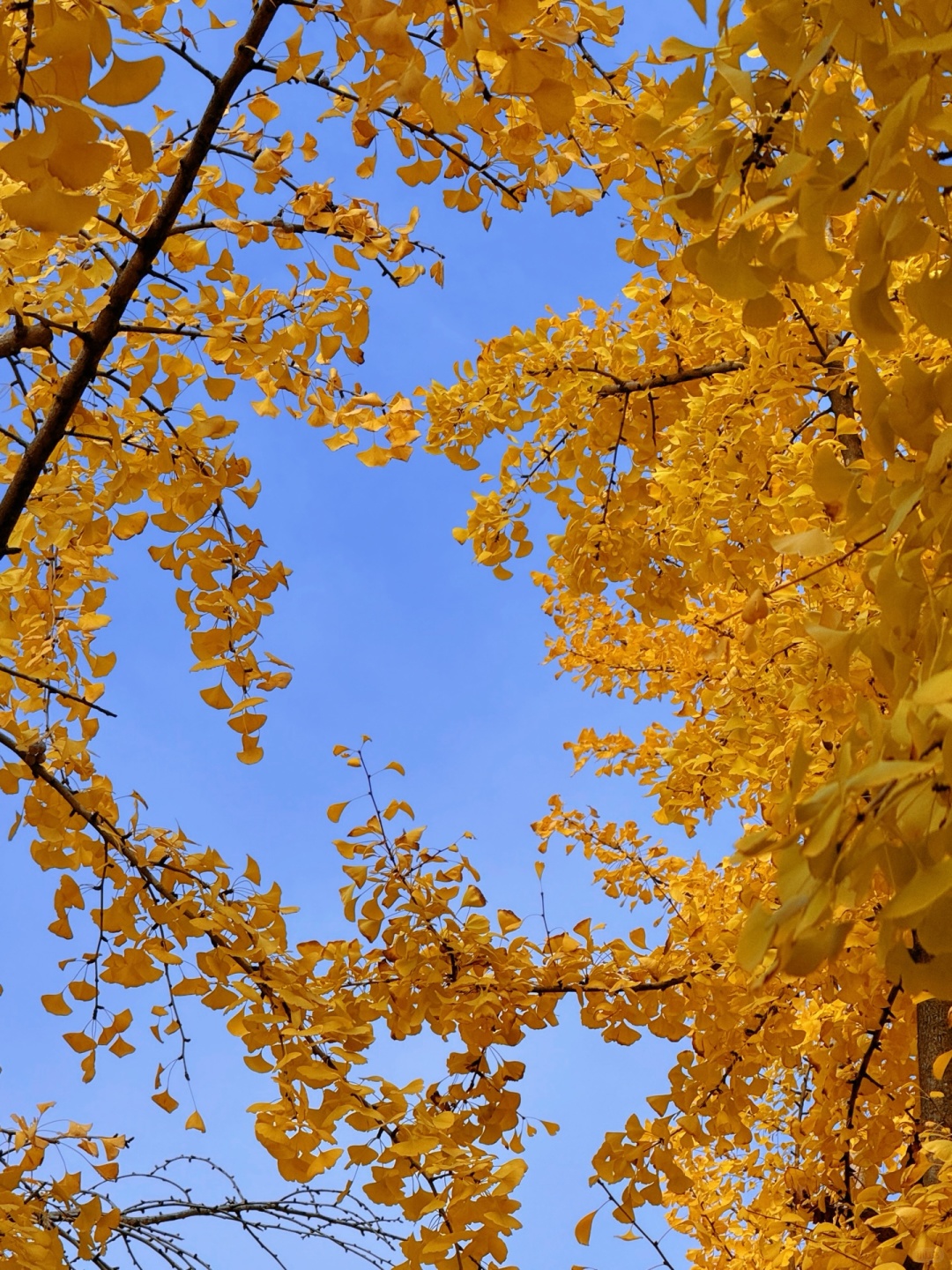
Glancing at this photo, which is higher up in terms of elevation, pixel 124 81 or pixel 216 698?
pixel 216 698

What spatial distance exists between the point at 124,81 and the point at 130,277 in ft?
3.89

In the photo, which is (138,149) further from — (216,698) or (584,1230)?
(584,1230)

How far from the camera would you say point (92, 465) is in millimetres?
2646

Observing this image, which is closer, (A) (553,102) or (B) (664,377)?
(A) (553,102)

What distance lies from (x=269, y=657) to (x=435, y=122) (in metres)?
1.15

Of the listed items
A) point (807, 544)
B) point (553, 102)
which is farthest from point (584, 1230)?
point (553, 102)

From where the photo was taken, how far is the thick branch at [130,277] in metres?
2.06

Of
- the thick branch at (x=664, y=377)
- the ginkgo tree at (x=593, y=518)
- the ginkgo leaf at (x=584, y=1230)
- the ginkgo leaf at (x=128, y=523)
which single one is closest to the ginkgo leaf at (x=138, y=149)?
A: the ginkgo tree at (x=593, y=518)

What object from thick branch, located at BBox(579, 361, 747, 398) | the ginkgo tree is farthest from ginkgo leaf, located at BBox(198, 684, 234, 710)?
thick branch, located at BBox(579, 361, 747, 398)

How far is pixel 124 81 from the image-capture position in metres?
1.00

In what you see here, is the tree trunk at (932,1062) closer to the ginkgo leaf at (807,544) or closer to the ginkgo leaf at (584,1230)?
the ginkgo leaf at (584,1230)

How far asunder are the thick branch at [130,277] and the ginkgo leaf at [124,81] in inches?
43.8

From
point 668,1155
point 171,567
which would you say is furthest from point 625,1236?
point 171,567

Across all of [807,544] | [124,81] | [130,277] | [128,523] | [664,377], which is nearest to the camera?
[124,81]
